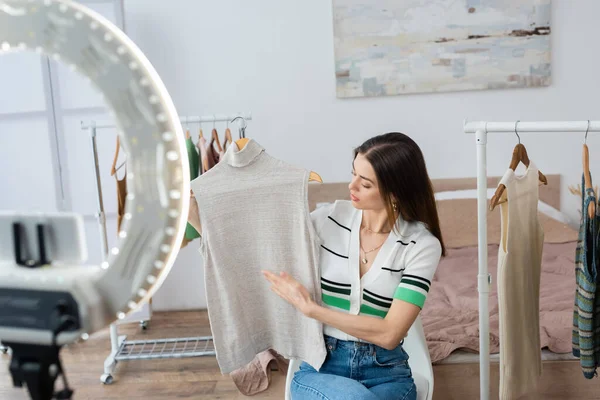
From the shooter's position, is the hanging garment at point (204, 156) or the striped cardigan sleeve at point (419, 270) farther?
the hanging garment at point (204, 156)

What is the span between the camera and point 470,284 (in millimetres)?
2729

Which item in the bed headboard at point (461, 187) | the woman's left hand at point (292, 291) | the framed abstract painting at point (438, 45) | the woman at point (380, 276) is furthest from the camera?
the bed headboard at point (461, 187)

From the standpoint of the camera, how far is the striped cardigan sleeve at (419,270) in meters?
1.48

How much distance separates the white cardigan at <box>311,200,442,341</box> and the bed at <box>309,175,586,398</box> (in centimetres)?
54

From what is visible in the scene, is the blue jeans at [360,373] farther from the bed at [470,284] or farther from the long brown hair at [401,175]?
the bed at [470,284]

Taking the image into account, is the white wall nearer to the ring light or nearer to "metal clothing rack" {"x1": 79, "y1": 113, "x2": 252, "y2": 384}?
"metal clothing rack" {"x1": 79, "y1": 113, "x2": 252, "y2": 384}

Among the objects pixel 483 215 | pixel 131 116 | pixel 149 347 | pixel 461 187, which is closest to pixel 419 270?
pixel 483 215

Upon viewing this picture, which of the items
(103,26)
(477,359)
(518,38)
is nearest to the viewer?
(103,26)

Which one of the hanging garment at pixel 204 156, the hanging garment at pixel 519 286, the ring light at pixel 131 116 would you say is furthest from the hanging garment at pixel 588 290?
the hanging garment at pixel 204 156

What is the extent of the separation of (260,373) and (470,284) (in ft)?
3.51

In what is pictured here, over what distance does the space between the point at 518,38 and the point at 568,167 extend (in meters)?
0.77

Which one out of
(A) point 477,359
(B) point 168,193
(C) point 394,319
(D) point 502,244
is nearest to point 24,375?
(B) point 168,193

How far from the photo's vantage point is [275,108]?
3.51 m

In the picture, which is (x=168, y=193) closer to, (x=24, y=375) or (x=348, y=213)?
(x=24, y=375)
